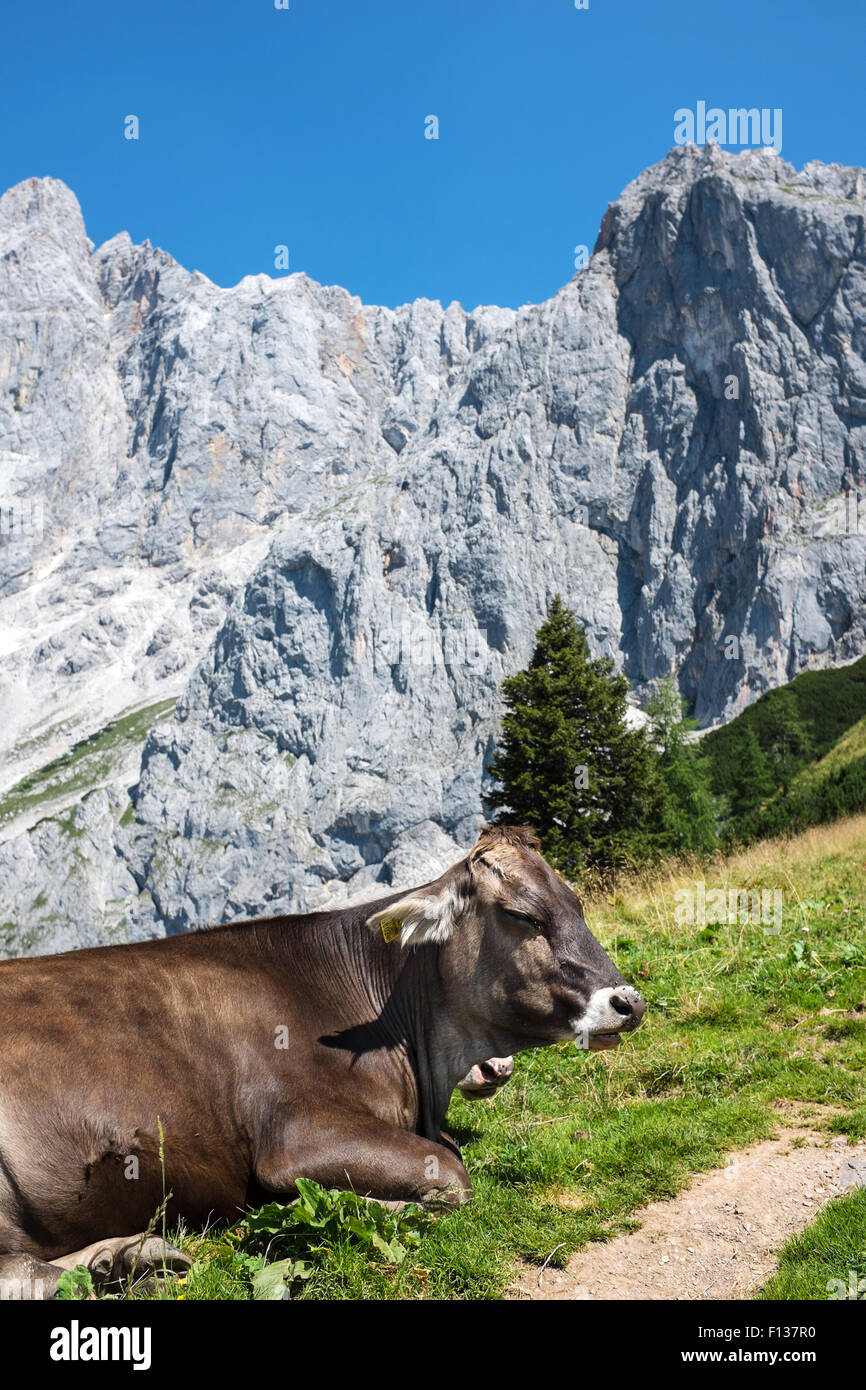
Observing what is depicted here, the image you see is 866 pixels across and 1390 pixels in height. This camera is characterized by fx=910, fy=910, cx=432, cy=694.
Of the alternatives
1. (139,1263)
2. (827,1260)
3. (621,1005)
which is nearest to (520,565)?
(621,1005)

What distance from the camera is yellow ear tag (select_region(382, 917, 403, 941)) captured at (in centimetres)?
602

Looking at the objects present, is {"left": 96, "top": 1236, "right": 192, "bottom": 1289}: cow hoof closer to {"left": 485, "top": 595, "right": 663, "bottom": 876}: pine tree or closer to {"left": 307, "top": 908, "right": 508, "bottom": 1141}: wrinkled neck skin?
{"left": 307, "top": 908, "right": 508, "bottom": 1141}: wrinkled neck skin

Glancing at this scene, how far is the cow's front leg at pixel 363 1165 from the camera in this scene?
16.4ft

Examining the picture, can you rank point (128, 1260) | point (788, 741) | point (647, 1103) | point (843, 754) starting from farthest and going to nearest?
point (788, 741) < point (843, 754) < point (647, 1103) < point (128, 1260)

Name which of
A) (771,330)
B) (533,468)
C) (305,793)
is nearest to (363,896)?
(305,793)

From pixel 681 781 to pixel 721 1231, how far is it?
50962mm

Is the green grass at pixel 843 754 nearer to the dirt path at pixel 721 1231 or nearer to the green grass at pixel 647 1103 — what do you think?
the green grass at pixel 647 1103

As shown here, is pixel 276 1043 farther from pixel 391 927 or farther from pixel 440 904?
pixel 440 904

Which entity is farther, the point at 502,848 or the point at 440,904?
the point at 502,848

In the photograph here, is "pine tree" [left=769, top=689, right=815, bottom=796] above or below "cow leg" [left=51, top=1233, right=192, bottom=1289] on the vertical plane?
above

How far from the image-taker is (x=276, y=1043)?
5.51 metres

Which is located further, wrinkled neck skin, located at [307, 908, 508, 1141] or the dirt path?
wrinkled neck skin, located at [307, 908, 508, 1141]

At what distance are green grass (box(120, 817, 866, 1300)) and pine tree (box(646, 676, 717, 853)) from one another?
2986cm

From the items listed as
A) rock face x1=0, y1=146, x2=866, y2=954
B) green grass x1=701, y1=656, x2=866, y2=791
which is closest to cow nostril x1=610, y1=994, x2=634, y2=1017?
green grass x1=701, y1=656, x2=866, y2=791
